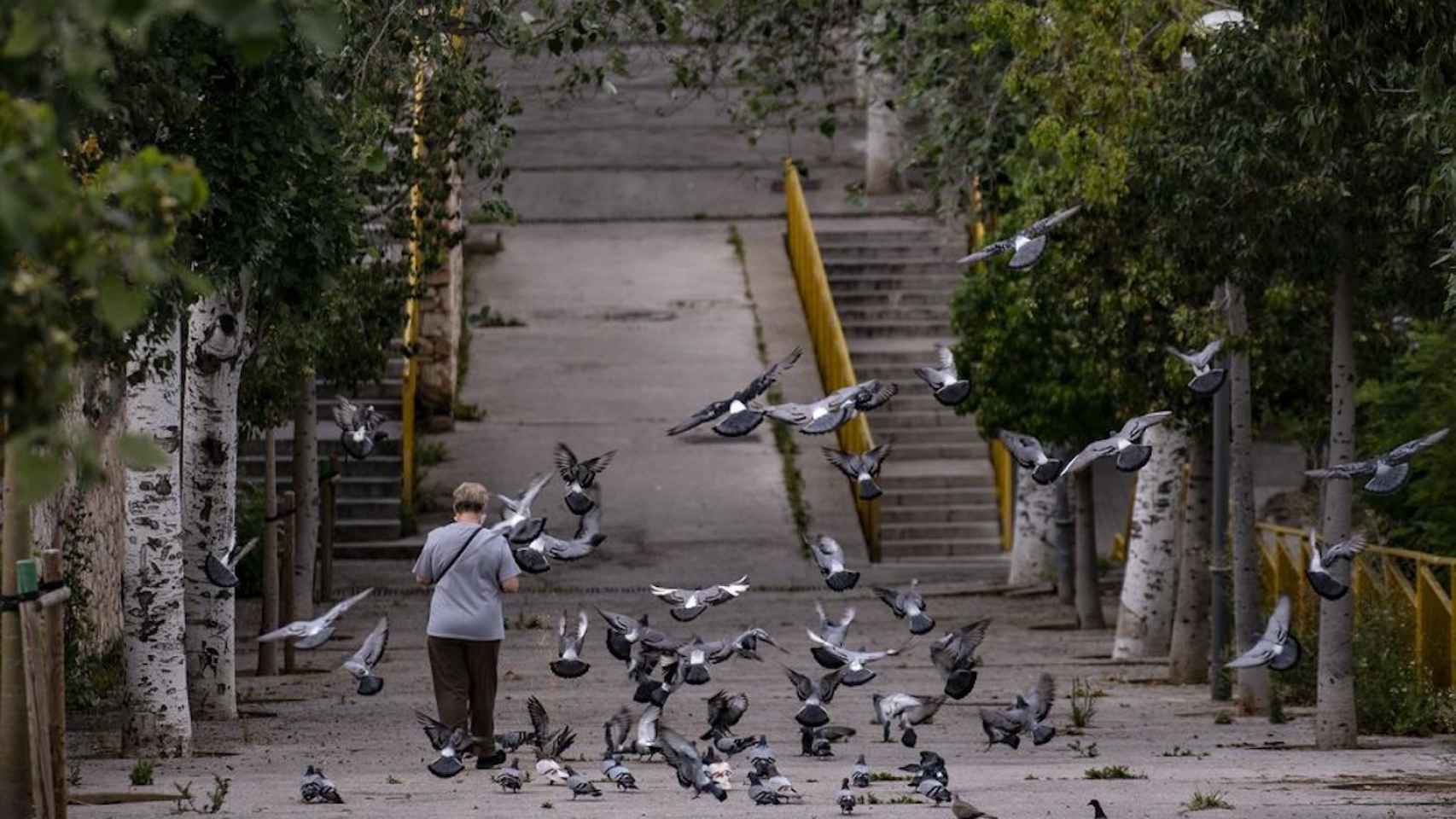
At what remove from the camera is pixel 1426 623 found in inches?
603

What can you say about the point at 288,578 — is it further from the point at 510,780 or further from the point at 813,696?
the point at 510,780

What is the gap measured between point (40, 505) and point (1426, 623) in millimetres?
8948

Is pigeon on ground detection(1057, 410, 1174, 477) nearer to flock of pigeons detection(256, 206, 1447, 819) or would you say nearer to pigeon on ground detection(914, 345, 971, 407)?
flock of pigeons detection(256, 206, 1447, 819)

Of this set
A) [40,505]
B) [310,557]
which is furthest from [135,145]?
[310,557]

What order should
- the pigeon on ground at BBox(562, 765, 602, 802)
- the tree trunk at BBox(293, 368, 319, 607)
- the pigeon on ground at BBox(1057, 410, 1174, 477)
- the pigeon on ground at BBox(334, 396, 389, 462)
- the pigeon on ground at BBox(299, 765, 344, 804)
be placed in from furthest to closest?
the tree trunk at BBox(293, 368, 319, 607) → the pigeon on ground at BBox(334, 396, 389, 462) → the pigeon on ground at BBox(1057, 410, 1174, 477) → the pigeon on ground at BBox(562, 765, 602, 802) → the pigeon on ground at BBox(299, 765, 344, 804)

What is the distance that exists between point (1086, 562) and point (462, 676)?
9839 millimetres

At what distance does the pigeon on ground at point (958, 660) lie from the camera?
479 inches

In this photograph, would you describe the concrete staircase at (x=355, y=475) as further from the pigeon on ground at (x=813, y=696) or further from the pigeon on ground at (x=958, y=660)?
the pigeon on ground at (x=813, y=696)

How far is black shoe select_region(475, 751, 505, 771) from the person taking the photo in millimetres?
12080

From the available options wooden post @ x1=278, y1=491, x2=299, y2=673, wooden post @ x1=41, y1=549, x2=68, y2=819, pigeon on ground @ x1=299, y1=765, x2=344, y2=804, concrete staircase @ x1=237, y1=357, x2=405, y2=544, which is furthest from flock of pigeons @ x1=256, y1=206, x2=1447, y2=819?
concrete staircase @ x1=237, y1=357, x2=405, y2=544

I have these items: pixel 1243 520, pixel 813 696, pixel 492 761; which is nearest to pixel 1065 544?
pixel 1243 520

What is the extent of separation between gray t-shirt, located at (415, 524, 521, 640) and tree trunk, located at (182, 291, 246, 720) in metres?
2.42

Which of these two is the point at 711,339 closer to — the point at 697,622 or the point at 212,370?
the point at 697,622

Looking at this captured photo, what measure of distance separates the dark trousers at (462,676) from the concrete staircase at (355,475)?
12265mm
